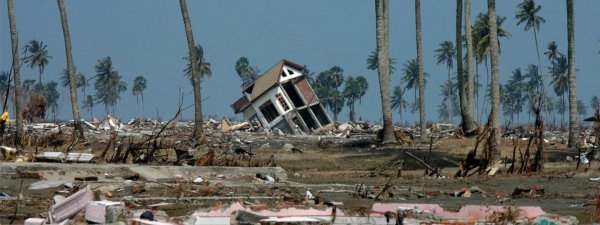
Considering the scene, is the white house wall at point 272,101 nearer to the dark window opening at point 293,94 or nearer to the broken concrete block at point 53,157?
the dark window opening at point 293,94

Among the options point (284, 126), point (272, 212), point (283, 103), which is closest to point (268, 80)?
point (283, 103)

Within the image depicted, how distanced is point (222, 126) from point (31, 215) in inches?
2701

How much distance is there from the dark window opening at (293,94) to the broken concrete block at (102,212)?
6722 centimetres

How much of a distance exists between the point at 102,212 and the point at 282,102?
6670 centimetres

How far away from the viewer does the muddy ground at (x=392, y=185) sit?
16.2 m

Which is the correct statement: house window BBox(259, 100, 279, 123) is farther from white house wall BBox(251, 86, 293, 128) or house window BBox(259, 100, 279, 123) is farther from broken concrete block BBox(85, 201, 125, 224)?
broken concrete block BBox(85, 201, 125, 224)

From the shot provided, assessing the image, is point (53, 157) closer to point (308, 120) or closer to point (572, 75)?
point (572, 75)

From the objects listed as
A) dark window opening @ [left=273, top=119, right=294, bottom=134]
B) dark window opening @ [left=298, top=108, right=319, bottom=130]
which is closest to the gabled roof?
dark window opening @ [left=273, top=119, right=294, bottom=134]

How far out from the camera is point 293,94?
268 feet

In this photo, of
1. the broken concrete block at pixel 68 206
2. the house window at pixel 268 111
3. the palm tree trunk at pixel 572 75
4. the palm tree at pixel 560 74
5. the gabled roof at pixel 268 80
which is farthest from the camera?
the palm tree at pixel 560 74

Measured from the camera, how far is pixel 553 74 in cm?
13488

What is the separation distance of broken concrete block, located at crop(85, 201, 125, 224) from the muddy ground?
107 cm

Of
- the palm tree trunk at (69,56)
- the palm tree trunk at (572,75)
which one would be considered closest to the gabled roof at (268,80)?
the palm tree trunk at (69,56)

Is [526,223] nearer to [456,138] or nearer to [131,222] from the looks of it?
[131,222]
